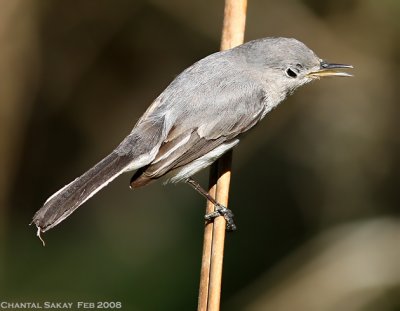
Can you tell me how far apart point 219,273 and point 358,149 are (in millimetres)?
1929

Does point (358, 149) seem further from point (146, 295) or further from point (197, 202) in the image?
point (146, 295)

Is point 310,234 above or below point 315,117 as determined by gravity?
below

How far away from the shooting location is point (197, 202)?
5.13 meters

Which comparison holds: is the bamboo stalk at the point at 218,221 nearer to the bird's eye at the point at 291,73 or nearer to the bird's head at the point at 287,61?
the bird's head at the point at 287,61

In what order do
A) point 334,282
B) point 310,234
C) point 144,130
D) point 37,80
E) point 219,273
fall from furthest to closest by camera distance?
1. point 37,80
2. point 310,234
3. point 334,282
4. point 144,130
5. point 219,273

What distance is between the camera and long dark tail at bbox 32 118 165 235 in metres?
3.33

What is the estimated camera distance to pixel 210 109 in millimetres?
3867

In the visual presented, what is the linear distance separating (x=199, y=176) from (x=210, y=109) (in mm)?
1433

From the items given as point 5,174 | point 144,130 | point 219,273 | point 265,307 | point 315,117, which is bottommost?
point 219,273

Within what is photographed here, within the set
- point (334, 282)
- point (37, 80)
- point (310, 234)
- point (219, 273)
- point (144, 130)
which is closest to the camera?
point (219, 273)

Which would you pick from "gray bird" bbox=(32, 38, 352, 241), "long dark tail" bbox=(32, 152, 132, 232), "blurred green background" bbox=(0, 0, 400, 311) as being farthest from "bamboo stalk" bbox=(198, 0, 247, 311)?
"blurred green background" bbox=(0, 0, 400, 311)

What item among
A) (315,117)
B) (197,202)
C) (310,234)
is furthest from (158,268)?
(315,117)

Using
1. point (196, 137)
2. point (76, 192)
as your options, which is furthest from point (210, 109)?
point (76, 192)

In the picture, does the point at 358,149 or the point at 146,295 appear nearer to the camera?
the point at 146,295
